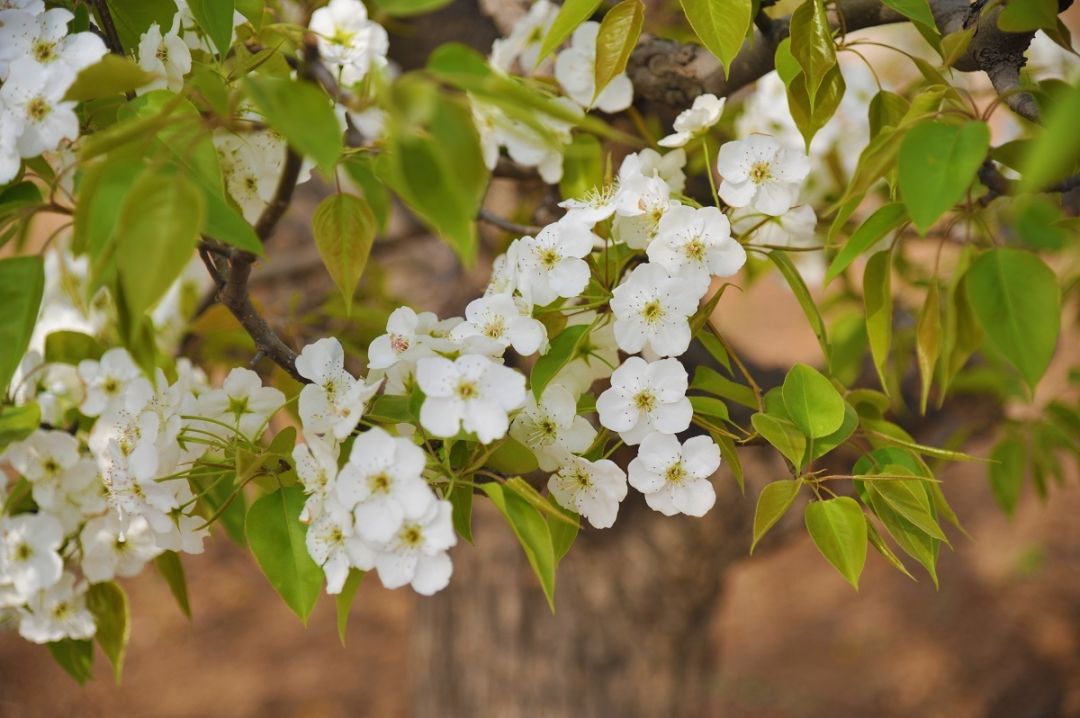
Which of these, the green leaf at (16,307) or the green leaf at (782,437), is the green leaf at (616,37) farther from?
the green leaf at (16,307)

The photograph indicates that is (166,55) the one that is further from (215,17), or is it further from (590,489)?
(590,489)

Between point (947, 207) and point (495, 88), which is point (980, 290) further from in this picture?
point (495, 88)

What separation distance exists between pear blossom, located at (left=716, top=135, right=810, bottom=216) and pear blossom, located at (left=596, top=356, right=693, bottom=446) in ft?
0.57

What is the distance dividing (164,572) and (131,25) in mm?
520

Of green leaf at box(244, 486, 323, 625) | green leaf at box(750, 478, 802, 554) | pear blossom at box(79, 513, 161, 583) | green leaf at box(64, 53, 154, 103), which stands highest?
green leaf at box(64, 53, 154, 103)

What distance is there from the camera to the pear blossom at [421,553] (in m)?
0.65

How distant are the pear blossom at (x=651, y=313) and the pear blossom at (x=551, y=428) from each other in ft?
0.21

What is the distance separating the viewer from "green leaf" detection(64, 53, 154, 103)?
592 mm

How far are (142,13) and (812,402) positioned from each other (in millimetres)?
631

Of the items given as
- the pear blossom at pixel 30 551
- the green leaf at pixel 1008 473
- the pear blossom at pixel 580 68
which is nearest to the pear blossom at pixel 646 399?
the pear blossom at pixel 580 68

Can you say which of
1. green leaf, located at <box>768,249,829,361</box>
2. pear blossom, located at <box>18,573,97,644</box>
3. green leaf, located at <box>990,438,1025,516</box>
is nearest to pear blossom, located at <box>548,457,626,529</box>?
green leaf, located at <box>768,249,829,361</box>

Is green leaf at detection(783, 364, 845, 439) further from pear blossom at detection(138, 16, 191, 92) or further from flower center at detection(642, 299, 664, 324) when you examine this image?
pear blossom at detection(138, 16, 191, 92)

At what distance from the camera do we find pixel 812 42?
2.55ft

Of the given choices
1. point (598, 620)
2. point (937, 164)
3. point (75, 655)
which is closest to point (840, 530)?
point (937, 164)
